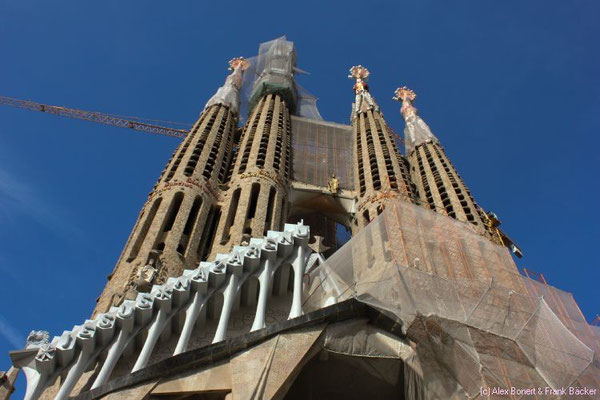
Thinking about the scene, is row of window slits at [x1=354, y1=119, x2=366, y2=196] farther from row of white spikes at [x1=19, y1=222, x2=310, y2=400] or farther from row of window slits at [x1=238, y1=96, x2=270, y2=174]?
row of white spikes at [x1=19, y1=222, x2=310, y2=400]

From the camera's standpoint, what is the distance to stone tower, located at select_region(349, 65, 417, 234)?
82.2 ft

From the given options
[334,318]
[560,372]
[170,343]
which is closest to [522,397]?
[560,372]

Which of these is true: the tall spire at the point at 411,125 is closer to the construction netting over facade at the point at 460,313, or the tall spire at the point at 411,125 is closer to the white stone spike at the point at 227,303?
the construction netting over facade at the point at 460,313

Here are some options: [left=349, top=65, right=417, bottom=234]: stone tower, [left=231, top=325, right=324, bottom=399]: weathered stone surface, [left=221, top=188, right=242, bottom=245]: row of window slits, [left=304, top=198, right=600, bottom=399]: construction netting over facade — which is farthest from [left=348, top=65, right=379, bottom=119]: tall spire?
[left=231, top=325, right=324, bottom=399]: weathered stone surface

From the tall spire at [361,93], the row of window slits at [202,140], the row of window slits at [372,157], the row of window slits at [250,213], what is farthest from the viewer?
the tall spire at [361,93]

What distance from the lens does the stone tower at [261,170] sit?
21.8 meters

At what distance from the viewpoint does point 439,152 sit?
3153cm

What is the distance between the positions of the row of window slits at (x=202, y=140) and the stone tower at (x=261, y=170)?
1506mm

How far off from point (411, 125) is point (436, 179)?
27.7 feet

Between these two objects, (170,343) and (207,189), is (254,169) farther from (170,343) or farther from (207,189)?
(170,343)

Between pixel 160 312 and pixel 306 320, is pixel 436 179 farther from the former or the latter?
pixel 306 320

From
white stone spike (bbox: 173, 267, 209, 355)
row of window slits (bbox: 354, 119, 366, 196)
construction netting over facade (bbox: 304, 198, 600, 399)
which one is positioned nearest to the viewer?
construction netting over facade (bbox: 304, 198, 600, 399)

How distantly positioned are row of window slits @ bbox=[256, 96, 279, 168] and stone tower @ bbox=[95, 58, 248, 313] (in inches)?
60.7

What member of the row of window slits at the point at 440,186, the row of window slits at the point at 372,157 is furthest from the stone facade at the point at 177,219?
the row of window slits at the point at 440,186
